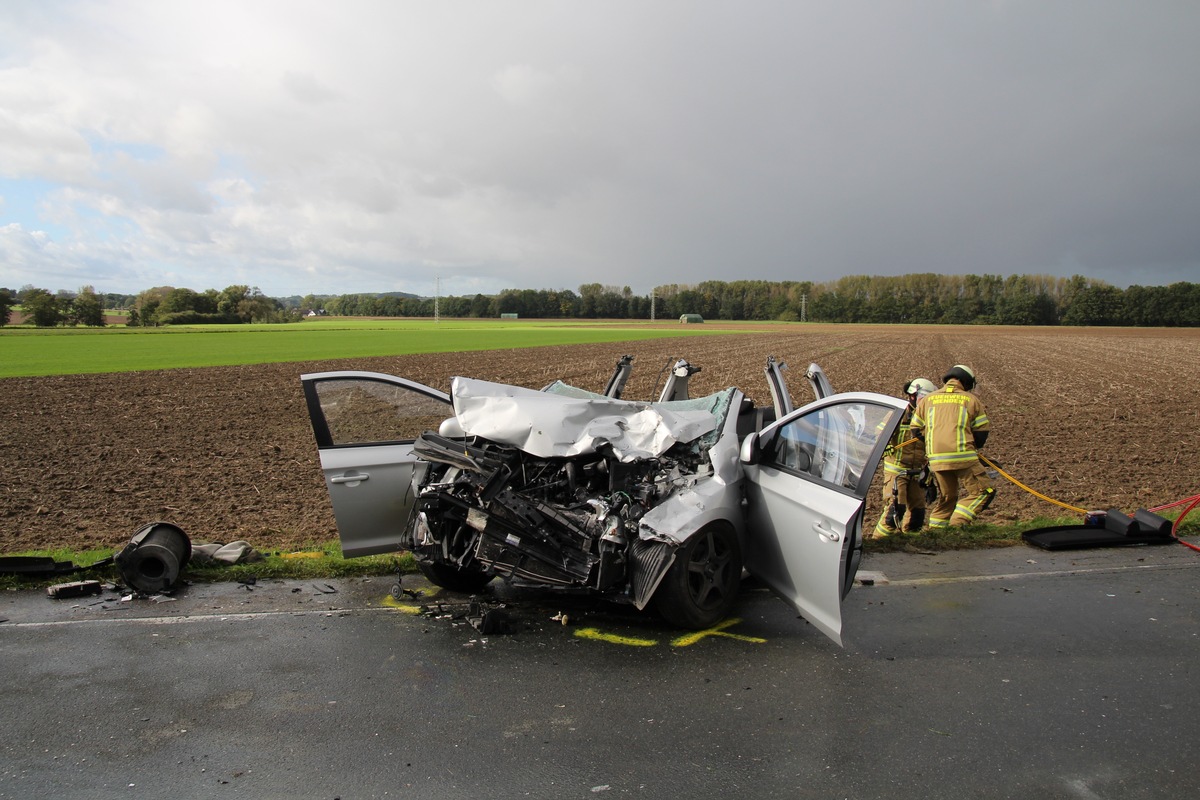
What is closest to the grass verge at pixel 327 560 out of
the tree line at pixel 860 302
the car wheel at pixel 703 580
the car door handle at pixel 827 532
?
the car wheel at pixel 703 580

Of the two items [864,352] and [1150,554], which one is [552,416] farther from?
[864,352]

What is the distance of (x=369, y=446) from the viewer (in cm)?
575

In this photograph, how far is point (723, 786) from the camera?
10.7ft

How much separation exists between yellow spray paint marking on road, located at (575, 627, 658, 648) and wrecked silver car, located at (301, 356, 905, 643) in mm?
226

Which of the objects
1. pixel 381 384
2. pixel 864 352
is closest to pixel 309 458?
pixel 381 384

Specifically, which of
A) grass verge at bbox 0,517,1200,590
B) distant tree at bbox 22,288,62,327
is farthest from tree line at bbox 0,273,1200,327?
grass verge at bbox 0,517,1200,590

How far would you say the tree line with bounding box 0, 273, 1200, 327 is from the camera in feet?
315

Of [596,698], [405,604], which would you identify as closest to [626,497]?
[596,698]

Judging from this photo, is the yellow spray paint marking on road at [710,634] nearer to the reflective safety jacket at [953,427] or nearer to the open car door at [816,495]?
the open car door at [816,495]

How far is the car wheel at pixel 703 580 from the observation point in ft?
15.8

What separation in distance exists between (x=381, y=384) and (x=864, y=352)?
46889mm

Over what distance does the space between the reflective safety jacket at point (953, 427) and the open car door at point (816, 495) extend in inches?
120

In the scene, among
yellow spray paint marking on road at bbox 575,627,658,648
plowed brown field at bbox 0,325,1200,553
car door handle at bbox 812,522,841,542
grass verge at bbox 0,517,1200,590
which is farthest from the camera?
plowed brown field at bbox 0,325,1200,553

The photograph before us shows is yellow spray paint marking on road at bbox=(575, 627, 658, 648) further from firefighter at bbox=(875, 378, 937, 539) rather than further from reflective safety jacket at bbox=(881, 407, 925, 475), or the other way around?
reflective safety jacket at bbox=(881, 407, 925, 475)
